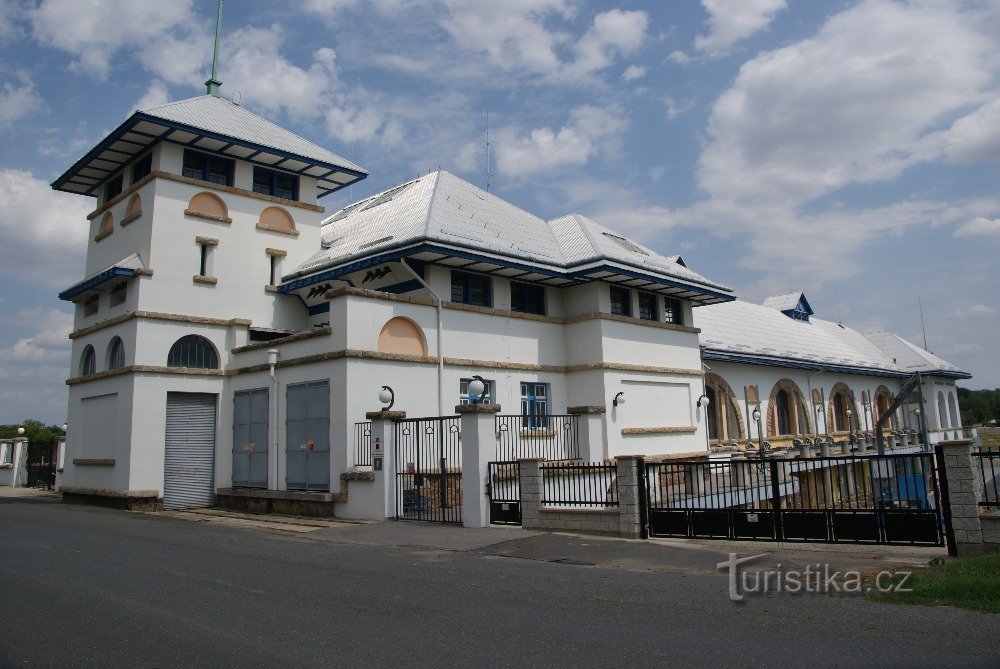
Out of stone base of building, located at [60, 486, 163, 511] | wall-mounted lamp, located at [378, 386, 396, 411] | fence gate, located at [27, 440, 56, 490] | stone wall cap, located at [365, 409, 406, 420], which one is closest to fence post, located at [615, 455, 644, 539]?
stone wall cap, located at [365, 409, 406, 420]

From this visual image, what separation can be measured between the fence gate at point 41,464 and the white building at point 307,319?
836cm

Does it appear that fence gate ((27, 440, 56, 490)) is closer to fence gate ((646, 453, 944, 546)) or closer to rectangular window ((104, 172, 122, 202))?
rectangular window ((104, 172, 122, 202))

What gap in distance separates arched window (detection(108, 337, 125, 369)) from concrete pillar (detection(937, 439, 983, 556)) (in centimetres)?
1972

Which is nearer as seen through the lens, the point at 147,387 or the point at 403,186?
the point at 147,387

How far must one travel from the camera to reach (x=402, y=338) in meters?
19.1

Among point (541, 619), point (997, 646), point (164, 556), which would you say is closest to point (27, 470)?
point (164, 556)

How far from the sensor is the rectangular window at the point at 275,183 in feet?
76.7

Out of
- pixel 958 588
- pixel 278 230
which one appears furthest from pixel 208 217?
pixel 958 588

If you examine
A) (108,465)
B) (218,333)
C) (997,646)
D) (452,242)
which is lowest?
(997,646)

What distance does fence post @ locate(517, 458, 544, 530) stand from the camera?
14.7m

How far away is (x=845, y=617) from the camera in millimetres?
7203

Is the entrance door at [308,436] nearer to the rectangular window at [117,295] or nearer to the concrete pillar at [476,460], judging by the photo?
the concrete pillar at [476,460]

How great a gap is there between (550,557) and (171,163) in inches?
643

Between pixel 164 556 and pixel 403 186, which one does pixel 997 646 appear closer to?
pixel 164 556
